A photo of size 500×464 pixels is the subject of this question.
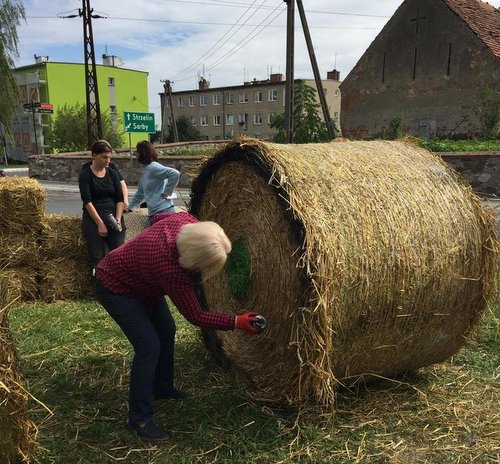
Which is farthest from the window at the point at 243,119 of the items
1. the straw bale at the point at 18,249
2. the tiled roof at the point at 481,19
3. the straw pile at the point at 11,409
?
the straw pile at the point at 11,409

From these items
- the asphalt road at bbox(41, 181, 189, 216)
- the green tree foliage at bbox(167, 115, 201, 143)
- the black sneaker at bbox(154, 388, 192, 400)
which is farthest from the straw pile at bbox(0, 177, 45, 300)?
the green tree foliage at bbox(167, 115, 201, 143)

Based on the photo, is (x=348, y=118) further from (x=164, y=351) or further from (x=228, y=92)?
(x=228, y=92)

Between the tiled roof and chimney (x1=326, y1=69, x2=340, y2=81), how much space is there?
4440 cm

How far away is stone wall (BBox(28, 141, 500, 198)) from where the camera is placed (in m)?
12.4

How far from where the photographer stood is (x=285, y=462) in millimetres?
2910

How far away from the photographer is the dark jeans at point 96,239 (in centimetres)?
563

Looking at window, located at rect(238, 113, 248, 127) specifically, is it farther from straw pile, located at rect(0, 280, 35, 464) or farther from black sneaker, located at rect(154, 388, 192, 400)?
straw pile, located at rect(0, 280, 35, 464)

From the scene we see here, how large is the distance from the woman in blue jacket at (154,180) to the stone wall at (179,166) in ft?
13.5

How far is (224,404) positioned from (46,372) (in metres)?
1.61

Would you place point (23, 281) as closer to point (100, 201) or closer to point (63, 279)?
point (63, 279)

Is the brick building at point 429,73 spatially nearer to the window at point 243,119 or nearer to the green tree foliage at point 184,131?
the green tree foliage at point 184,131

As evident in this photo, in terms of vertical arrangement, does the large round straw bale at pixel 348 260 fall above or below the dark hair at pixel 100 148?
below

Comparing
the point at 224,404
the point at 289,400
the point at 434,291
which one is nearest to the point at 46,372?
the point at 224,404

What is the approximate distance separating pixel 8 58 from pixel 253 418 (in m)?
18.7
